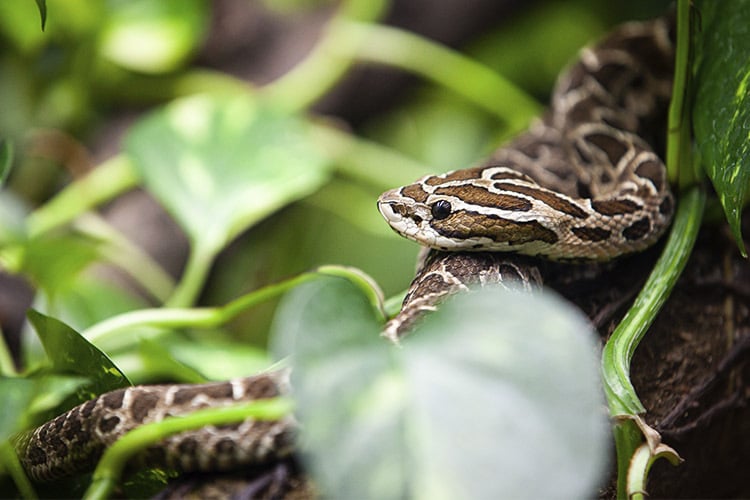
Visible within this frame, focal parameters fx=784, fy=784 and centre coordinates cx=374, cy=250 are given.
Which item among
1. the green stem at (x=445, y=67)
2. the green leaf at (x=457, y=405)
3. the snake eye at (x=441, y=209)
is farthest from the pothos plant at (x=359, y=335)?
the snake eye at (x=441, y=209)

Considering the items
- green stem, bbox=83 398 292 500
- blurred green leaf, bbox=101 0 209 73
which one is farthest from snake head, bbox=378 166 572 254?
blurred green leaf, bbox=101 0 209 73

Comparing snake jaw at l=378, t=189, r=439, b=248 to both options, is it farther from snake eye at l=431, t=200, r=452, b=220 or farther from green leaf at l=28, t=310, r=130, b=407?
green leaf at l=28, t=310, r=130, b=407

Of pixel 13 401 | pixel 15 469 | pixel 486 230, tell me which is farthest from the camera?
pixel 486 230

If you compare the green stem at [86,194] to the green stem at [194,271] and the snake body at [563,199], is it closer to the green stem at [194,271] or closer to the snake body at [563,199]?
the green stem at [194,271]

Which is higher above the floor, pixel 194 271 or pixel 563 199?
pixel 563 199

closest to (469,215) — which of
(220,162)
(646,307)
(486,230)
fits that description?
(486,230)

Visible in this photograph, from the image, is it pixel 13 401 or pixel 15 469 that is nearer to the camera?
pixel 13 401

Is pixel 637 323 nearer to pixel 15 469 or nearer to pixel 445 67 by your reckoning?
pixel 15 469

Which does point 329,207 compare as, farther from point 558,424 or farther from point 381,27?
point 558,424

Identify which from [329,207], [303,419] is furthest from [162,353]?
[329,207]
